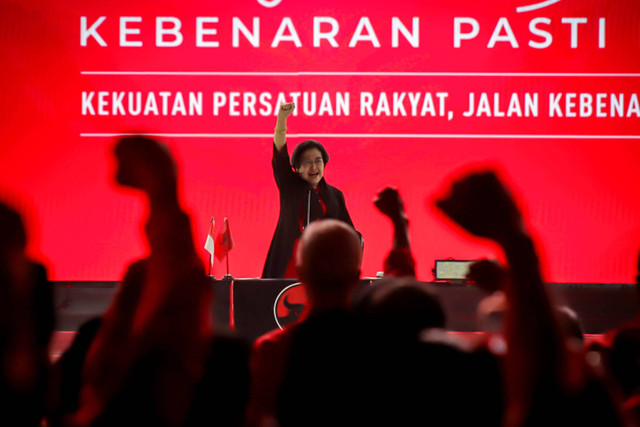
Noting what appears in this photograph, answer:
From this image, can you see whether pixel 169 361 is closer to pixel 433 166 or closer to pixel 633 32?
pixel 433 166

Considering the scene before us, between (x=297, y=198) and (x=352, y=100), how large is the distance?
1.37 metres

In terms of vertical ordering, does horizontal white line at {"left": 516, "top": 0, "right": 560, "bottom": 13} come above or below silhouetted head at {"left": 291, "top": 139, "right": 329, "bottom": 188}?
above

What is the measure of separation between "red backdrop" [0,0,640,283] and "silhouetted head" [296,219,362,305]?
419 cm

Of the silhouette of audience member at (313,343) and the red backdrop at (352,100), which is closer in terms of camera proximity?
the silhouette of audience member at (313,343)

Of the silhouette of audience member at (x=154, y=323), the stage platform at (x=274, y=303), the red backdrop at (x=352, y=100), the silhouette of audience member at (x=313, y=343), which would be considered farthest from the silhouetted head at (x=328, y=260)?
the red backdrop at (x=352, y=100)

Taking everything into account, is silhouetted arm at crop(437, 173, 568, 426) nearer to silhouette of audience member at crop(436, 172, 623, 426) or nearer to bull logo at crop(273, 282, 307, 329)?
silhouette of audience member at crop(436, 172, 623, 426)

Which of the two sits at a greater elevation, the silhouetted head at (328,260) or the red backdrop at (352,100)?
the red backdrop at (352,100)

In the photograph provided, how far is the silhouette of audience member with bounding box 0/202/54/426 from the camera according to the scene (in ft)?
2.34

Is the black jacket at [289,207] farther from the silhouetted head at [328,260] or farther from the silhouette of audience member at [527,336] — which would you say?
the silhouette of audience member at [527,336]

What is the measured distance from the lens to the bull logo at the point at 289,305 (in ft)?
10.5

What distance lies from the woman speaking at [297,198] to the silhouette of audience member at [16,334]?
313cm

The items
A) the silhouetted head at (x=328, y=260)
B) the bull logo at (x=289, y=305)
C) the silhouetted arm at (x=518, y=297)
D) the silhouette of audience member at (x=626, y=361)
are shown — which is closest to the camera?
the silhouetted arm at (x=518, y=297)

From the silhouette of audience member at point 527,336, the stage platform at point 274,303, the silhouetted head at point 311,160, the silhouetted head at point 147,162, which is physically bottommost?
the stage platform at point 274,303

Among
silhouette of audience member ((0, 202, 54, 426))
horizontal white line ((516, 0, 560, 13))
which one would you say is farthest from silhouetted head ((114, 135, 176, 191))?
horizontal white line ((516, 0, 560, 13))
